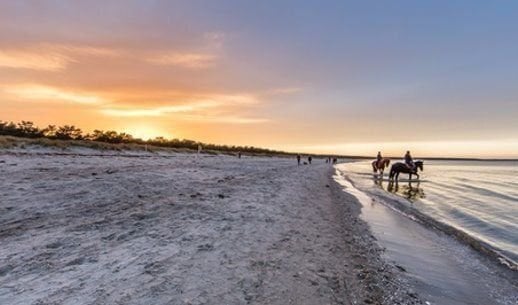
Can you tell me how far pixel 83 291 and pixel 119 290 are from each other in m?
0.46

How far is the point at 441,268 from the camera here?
7605 millimetres

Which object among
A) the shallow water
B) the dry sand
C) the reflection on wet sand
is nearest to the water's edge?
the shallow water

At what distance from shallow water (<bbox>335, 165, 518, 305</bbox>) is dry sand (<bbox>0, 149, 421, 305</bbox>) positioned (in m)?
0.49

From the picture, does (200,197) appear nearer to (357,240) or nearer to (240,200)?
(240,200)

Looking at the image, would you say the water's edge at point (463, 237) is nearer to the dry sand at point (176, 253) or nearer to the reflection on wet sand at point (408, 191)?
the dry sand at point (176, 253)

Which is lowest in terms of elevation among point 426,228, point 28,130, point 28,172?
point 426,228

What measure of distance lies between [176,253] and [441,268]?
231 inches

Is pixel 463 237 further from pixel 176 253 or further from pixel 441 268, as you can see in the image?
pixel 176 253

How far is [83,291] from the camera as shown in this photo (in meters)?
4.57

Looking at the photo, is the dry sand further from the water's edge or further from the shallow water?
the water's edge

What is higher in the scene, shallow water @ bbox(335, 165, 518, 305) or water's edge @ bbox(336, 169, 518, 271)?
shallow water @ bbox(335, 165, 518, 305)

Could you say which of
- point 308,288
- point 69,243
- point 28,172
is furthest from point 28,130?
point 308,288

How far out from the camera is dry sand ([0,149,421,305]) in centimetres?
482

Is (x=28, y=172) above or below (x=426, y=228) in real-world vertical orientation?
above
